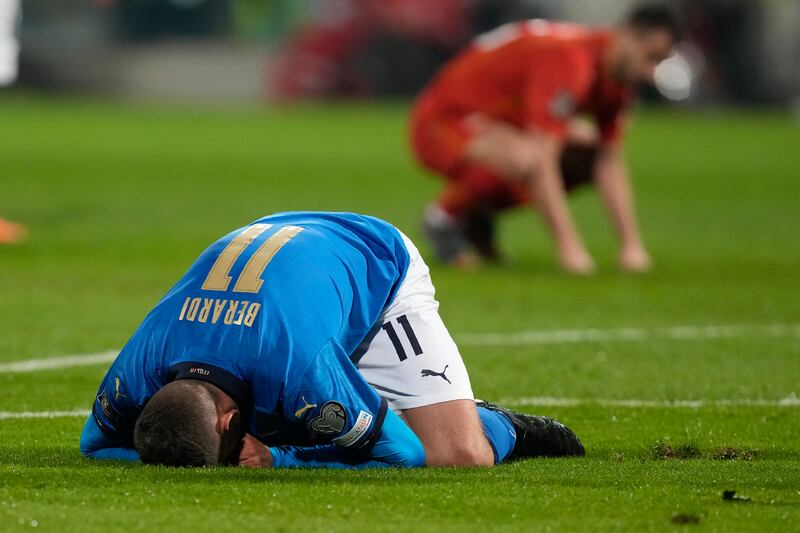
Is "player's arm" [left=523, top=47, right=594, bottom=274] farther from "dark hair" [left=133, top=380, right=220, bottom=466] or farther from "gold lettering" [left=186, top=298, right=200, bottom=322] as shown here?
"dark hair" [left=133, top=380, right=220, bottom=466]

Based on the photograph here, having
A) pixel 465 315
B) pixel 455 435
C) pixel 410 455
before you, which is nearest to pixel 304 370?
pixel 410 455

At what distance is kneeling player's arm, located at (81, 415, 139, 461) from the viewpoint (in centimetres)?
441

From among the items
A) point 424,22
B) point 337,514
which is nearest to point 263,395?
point 337,514

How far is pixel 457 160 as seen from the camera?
10.2 meters

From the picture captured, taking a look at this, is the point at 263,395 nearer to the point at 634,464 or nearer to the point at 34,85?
the point at 634,464

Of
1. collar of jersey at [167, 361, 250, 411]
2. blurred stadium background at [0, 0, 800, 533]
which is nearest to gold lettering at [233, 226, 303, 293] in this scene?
collar of jersey at [167, 361, 250, 411]

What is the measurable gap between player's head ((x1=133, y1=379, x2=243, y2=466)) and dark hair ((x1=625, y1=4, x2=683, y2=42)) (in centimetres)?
606

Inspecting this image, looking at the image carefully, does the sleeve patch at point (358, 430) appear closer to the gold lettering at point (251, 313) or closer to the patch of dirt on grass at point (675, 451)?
the gold lettering at point (251, 313)

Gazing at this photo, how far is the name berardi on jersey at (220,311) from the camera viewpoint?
413 centimetres

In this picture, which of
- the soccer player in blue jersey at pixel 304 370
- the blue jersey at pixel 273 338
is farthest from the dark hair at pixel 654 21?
the blue jersey at pixel 273 338

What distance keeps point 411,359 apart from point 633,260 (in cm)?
592

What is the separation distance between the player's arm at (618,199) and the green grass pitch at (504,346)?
0.22 m

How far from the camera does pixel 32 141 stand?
73.0 feet

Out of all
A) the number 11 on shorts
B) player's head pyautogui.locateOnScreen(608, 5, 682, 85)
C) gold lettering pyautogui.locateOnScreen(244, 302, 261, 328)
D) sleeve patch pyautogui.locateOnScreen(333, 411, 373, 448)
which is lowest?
sleeve patch pyautogui.locateOnScreen(333, 411, 373, 448)
